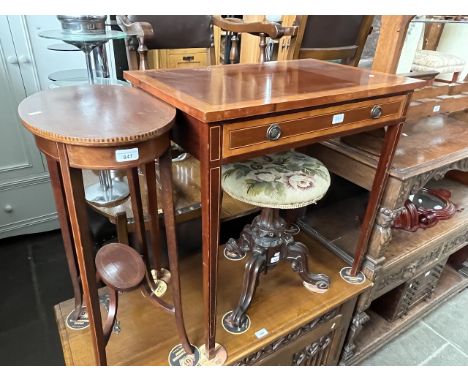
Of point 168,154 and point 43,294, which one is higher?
point 168,154

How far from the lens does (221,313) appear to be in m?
1.07

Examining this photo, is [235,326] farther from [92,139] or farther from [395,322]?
[395,322]

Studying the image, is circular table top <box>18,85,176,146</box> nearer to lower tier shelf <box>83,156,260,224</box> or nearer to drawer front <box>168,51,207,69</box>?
lower tier shelf <box>83,156,260,224</box>

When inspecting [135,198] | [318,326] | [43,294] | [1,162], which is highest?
[135,198]

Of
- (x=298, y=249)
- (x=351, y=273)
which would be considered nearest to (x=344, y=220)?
(x=351, y=273)

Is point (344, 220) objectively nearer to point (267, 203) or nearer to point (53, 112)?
point (267, 203)

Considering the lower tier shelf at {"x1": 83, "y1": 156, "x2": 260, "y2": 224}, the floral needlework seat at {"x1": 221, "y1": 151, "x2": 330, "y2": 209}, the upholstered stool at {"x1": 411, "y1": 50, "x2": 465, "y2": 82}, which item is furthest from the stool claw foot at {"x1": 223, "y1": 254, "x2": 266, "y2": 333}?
the upholstered stool at {"x1": 411, "y1": 50, "x2": 465, "y2": 82}

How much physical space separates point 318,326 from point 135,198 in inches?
27.3

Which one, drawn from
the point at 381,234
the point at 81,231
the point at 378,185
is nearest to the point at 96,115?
the point at 81,231

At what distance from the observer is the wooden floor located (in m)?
0.94

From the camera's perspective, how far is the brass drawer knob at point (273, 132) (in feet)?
2.36

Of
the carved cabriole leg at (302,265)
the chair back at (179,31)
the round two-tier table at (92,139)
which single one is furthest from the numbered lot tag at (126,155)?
the chair back at (179,31)

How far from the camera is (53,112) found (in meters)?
0.64

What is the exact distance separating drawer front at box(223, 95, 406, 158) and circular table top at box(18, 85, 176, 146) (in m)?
0.13
